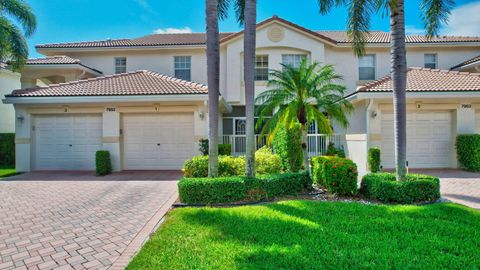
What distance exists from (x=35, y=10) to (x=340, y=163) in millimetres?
18034

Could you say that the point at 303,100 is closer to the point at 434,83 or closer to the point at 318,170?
the point at 318,170

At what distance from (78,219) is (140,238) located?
7.12ft

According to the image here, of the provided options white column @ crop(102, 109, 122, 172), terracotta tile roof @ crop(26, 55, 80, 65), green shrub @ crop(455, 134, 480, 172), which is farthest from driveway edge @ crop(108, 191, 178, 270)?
terracotta tile roof @ crop(26, 55, 80, 65)

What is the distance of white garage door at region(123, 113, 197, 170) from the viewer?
13.3 meters

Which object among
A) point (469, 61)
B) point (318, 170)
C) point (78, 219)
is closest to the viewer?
point (78, 219)

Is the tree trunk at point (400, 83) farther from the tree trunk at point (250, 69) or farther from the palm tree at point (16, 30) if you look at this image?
the palm tree at point (16, 30)

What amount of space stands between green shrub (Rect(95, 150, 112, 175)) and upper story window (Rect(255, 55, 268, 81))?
424 inches

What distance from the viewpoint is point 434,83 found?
12.7 meters

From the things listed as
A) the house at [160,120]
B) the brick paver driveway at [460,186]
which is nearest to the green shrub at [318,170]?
the brick paver driveway at [460,186]

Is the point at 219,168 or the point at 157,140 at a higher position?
the point at 157,140

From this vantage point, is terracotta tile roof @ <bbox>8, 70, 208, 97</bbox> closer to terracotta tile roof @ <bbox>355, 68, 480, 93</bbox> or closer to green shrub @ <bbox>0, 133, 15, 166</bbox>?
green shrub @ <bbox>0, 133, 15, 166</bbox>

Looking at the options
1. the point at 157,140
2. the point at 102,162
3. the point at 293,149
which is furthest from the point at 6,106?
the point at 293,149

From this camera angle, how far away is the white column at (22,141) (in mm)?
12812

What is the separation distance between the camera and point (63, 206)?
7.15 meters
